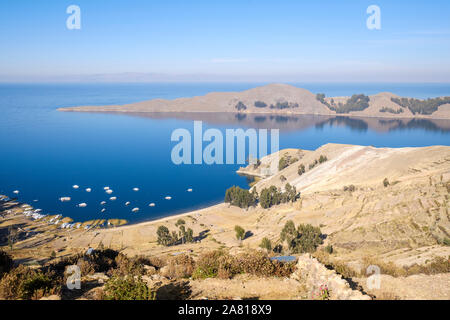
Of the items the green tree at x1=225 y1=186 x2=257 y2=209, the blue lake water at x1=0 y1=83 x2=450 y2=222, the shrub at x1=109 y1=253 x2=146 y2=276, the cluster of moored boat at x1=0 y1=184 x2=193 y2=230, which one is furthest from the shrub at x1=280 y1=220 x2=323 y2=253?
the cluster of moored boat at x1=0 y1=184 x2=193 y2=230

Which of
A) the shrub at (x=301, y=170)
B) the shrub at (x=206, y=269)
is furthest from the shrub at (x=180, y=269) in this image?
the shrub at (x=301, y=170)

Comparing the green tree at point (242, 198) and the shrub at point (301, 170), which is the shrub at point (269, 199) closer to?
the green tree at point (242, 198)

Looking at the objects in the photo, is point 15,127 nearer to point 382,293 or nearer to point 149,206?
point 149,206

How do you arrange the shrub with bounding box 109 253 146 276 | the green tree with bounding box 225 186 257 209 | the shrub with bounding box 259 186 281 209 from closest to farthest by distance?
the shrub with bounding box 109 253 146 276 → the shrub with bounding box 259 186 281 209 → the green tree with bounding box 225 186 257 209

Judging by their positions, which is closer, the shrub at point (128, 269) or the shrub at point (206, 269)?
the shrub at point (206, 269)

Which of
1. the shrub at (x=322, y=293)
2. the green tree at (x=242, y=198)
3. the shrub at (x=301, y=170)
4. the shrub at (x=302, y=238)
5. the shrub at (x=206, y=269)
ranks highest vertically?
the shrub at (x=322, y=293)

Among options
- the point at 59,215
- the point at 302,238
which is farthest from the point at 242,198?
the point at 59,215

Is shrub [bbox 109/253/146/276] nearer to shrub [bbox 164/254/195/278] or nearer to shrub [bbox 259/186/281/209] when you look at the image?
shrub [bbox 164/254/195/278]
